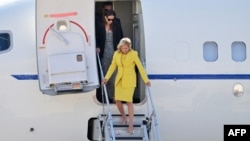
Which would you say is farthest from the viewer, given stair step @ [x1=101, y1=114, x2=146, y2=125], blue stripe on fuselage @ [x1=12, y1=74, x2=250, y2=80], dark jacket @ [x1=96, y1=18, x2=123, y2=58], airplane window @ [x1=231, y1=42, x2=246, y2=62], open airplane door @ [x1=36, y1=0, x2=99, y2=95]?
airplane window @ [x1=231, y1=42, x2=246, y2=62]

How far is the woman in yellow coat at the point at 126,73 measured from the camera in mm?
8617

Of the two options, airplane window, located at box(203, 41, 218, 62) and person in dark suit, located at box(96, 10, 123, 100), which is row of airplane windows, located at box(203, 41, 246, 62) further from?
person in dark suit, located at box(96, 10, 123, 100)

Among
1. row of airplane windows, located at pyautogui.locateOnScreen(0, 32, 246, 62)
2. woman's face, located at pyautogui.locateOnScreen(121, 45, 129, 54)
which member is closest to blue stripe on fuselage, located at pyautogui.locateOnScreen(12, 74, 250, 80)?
row of airplane windows, located at pyautogui.locateOnScreen(0, 32, 246, 62)

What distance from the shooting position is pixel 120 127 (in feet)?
28.6

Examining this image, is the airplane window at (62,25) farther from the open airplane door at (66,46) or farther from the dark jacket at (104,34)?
the dark jacket at (104,34)

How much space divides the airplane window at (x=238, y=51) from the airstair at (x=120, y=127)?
5.18ft

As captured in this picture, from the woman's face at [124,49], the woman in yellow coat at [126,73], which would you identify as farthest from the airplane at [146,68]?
the woman's face at [124,49]

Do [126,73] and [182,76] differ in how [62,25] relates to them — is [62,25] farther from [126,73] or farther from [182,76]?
[182,76]

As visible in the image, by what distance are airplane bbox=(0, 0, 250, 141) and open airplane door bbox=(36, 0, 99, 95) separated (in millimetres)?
15

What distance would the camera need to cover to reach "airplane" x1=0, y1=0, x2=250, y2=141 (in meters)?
8.77

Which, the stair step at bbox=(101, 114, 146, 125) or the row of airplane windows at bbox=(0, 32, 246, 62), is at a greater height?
the row of airplane windows at bbox=(0, 32, 246, 62)

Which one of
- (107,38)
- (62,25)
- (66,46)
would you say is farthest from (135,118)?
(62,25)

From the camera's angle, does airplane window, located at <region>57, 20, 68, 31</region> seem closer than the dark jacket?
Yes

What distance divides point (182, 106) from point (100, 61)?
1.46m
